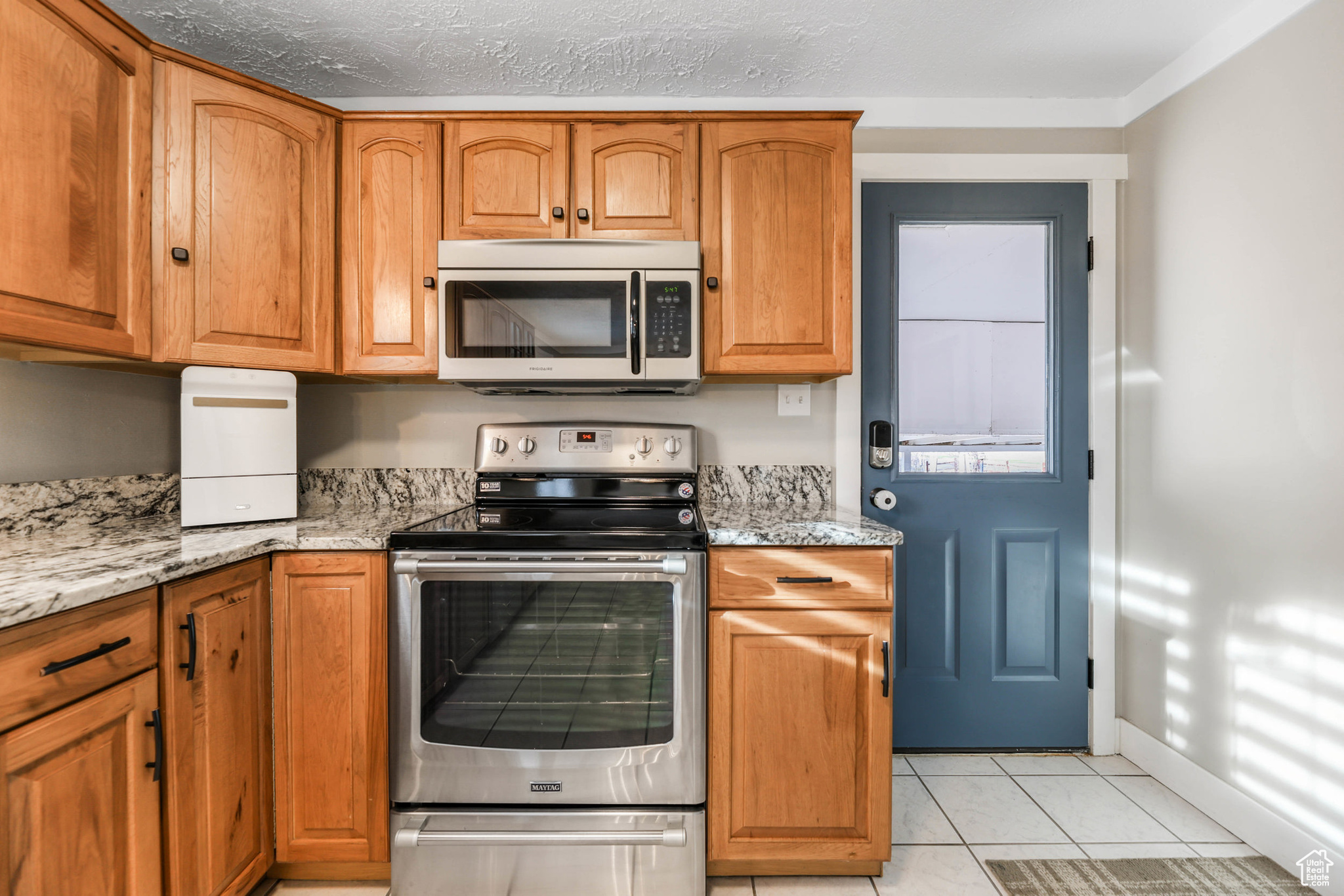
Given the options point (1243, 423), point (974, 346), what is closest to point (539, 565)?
point (974, 346)

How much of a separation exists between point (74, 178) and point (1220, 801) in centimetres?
334

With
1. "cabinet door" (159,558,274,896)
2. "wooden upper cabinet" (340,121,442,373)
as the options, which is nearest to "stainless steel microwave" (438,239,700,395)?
"wooden upper cabinet" (340,121,442,373)

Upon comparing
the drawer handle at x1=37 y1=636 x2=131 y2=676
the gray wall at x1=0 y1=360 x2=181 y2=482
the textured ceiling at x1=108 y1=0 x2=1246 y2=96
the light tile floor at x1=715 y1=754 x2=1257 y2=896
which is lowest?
the light tile floor at x1=715 y1=754 x2=1257 y2=896

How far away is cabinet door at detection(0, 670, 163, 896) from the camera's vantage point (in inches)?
36.7

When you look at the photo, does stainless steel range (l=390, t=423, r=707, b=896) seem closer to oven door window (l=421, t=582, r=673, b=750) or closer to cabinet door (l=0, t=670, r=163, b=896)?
oven door window (l=421, t=582, r=673, b=750)

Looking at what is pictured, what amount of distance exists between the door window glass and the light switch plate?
1.09 feet

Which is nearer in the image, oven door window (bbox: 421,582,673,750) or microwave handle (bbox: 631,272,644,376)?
oven door window (bbox: 421,582,673,750)

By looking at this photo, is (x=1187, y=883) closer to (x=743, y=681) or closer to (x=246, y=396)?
(x=743, y=681)

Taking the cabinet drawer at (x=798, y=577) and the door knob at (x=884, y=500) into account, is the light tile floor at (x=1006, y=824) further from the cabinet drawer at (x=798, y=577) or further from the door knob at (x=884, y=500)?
the door knob at (x=884, y=500)

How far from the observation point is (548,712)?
1572mm

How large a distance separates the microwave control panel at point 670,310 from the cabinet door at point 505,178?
34 cm

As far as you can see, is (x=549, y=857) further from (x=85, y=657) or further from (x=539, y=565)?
(x=85, y=657)

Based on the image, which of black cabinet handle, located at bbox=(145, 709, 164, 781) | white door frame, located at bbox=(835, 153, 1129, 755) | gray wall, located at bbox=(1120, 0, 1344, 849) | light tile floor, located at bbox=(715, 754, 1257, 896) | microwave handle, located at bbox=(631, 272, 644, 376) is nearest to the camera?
black cabinet handle, located at bbox=(145, 709, 164, 781)

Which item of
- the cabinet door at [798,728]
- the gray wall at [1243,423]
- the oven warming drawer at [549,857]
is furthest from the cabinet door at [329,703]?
the gray wall at [1243,423]
